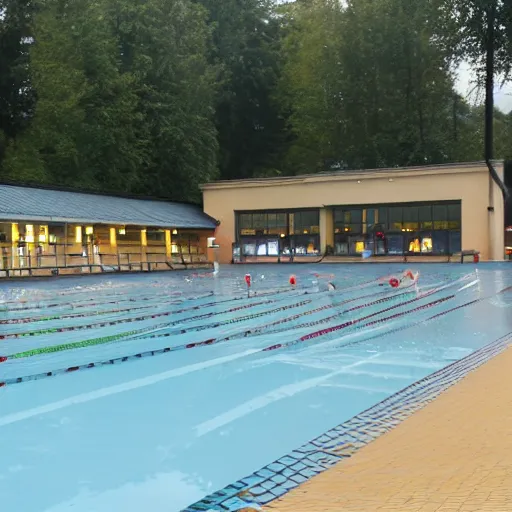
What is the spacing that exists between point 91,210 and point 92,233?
1257 millimetres

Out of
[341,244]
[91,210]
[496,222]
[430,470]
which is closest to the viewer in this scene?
[430,470]

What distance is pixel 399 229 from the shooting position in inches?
1463

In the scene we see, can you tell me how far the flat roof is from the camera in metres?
35.1

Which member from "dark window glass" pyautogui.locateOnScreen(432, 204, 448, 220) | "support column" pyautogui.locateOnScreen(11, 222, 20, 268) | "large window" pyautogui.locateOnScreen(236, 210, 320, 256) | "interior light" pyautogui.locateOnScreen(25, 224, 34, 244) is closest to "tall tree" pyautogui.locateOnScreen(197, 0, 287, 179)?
"large window" pyautogui.locateOnScreen(236, 210, 320, 256)

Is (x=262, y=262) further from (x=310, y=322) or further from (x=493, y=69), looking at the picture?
(x=310, y=322)

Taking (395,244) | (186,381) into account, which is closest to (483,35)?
(395,244)

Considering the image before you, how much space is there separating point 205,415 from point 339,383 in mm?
1672

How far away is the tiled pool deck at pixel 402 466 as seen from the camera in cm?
354

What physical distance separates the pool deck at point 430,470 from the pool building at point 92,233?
22.4m

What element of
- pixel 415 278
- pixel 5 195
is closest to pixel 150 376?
pixel 415 278

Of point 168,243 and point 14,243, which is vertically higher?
point 14,243

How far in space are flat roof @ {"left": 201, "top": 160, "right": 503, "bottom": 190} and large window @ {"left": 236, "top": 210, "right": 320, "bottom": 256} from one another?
192 centimetres

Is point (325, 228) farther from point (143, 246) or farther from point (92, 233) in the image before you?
point (92, 233)

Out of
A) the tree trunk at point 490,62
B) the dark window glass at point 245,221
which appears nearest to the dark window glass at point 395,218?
the dark window glass at point 245,221
